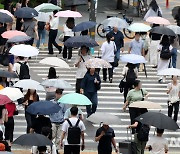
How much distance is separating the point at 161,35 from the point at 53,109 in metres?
11.6

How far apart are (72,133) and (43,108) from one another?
0.84 metres

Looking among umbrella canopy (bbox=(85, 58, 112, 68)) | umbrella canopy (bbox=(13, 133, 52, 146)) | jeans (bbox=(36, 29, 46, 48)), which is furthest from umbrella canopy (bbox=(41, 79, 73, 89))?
jeans (bbox=(36, 29, 46, 48))

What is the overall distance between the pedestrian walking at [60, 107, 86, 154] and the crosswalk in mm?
2620

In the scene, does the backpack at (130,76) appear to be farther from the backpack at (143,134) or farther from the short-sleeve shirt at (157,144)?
the short-sleeve shirt at (157,144)

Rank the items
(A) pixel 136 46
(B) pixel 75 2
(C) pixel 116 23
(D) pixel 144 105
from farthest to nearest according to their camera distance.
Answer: (B) pixel 75 2 → (C) pixel 116 23 → (A) pixel 136 46 → (D) pixel 144 105

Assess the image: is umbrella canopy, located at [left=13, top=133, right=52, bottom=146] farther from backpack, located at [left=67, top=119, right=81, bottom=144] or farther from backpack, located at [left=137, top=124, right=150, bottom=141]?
backpack, located at [left=137, top=124, right=150, bottom=141]

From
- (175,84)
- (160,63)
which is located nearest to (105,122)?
(175,84)

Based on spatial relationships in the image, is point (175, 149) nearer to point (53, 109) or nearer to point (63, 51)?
point (53, 109)

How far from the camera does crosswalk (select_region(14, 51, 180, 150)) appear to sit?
2120 cm

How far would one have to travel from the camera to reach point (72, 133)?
17.3 m

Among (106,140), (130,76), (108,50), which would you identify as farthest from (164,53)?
(106,140)

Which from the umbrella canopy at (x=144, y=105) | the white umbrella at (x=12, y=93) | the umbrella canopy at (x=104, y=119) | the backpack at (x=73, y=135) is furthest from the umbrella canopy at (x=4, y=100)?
the umbrella canopy at (x=144, y=105)

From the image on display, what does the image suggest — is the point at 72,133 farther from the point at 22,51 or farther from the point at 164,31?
the point at 164,31

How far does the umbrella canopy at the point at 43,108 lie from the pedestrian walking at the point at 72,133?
1.37 feet
